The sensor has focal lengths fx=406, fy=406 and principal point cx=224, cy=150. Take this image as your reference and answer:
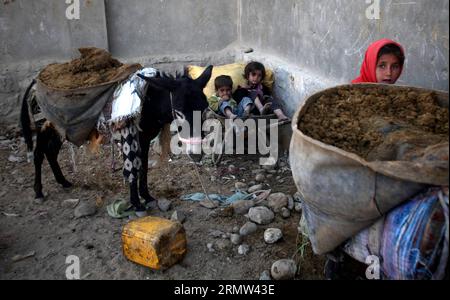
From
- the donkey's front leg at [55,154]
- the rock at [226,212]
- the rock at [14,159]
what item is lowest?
the rock at [226,212]

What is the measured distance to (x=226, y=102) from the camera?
5.18 meters

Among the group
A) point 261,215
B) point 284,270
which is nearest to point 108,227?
point 261,215

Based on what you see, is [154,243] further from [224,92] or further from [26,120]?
[224,92]

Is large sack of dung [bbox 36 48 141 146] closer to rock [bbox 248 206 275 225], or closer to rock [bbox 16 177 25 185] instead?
rock [bbox 16 177 25 185]

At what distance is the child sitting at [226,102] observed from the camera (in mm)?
5160

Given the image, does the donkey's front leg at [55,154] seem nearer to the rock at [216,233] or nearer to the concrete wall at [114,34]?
the rock at [216,233]

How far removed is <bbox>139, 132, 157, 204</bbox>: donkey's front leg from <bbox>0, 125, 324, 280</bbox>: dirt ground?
20 cm

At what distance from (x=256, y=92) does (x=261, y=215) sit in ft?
7.08

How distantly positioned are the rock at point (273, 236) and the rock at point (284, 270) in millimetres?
413

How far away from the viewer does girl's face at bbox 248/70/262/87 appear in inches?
218

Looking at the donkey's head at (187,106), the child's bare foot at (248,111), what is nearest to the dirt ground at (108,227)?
the child's bare foot at (248,111)

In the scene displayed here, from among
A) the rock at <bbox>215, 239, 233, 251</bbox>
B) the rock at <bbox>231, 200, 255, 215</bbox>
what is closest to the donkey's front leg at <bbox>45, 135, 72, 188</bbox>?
the rock at <bbox>231, 200, 255, 215</bbox>

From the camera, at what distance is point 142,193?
421 cm

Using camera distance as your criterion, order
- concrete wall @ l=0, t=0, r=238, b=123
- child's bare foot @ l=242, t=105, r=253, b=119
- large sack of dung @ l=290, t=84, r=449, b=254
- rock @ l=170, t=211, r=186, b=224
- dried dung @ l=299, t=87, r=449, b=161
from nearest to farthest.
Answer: large sack of dung @ l=290, t=84, r=449, b=254, dried dung @ l=299, t=87, r=449, b=161, rock @ l=170, t=211, r=186, b=224, child's bare foot @ l=242, t=105, r=253, b=119, concrete wall @ l=0, t=0, r=238, b=123
